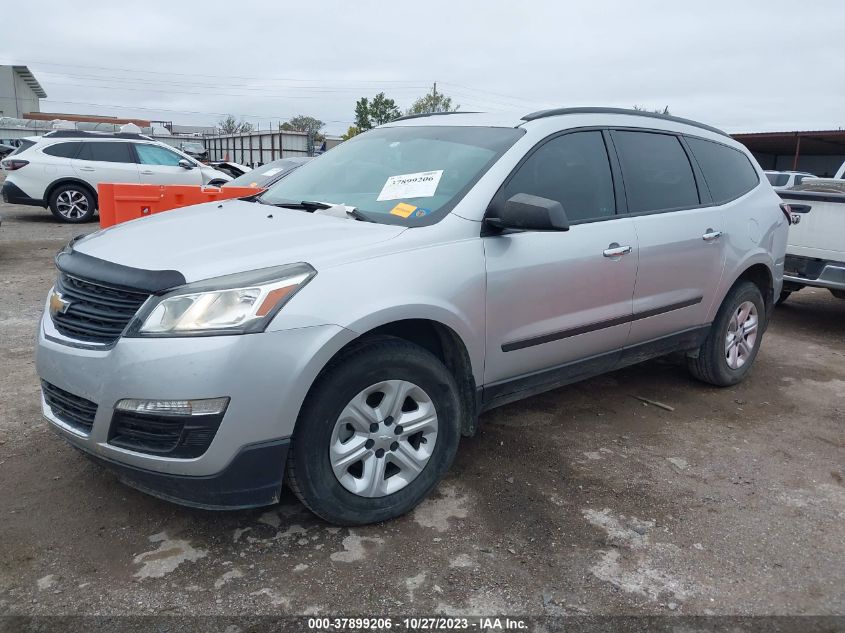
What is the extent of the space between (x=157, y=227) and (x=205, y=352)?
107 cm

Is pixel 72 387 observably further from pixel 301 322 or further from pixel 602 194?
pixel 602 194

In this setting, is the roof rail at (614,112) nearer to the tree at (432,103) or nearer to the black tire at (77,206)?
the black tire at (77,206)

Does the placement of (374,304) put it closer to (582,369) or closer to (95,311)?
(95,311)

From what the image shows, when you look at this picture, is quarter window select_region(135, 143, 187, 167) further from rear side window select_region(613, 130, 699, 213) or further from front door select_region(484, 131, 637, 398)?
front door select_region(484, 131, 637, 398)

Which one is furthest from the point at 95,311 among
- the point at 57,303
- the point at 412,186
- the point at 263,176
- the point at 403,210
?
the point at 263,176

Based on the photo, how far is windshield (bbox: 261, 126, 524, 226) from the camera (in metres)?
3.12

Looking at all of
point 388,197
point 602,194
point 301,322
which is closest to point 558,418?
point 602,194

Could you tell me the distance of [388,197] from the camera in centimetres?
→ 326

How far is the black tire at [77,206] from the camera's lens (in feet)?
40.9

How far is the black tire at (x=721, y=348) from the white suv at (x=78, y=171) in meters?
10.5

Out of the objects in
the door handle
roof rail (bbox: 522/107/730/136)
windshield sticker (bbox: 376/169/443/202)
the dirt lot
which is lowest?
the dirt lot

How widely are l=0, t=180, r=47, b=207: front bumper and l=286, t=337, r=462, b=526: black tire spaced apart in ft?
39.3

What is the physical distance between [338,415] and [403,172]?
1.40 meters

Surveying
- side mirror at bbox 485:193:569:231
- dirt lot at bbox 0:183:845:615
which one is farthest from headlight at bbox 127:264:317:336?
side mirror at bbox 485:193:569:231
